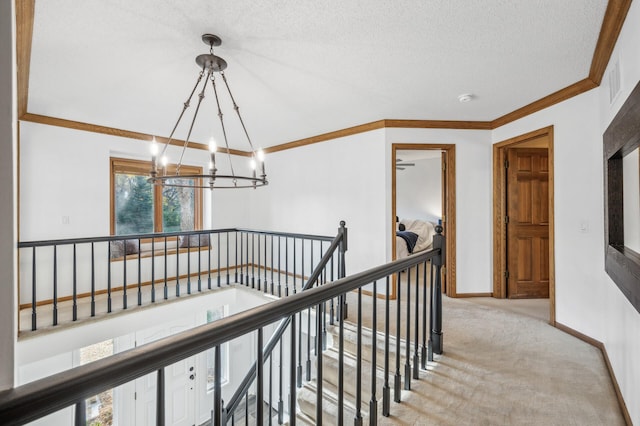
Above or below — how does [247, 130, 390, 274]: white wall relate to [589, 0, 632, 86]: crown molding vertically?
below

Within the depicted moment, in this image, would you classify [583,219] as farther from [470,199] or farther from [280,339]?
[280,339]


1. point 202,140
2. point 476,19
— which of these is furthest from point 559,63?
point 202,140

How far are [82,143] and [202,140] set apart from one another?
61.8 inches

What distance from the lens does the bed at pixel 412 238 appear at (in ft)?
18.6

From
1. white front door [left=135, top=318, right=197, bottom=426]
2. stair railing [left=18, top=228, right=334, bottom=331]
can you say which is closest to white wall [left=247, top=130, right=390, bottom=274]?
stair railing [left=18, top=228, right=334, bottom=331]

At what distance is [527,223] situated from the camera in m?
3.84

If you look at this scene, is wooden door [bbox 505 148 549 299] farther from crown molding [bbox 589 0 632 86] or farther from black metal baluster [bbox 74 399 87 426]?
black metal baluster [bbox 74 399 87 426]

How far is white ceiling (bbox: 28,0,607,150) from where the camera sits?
174 centimetres

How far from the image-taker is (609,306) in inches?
89.9

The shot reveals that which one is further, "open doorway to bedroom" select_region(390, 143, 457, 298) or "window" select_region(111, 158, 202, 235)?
"window" select_region(111, 158, 202, 235)

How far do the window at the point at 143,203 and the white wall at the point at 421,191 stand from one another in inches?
218

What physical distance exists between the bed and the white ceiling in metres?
2.77

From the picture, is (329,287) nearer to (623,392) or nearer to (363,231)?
(623,392)

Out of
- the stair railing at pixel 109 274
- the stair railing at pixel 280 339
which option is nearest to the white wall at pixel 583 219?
the stair railing at pixel 280 339
